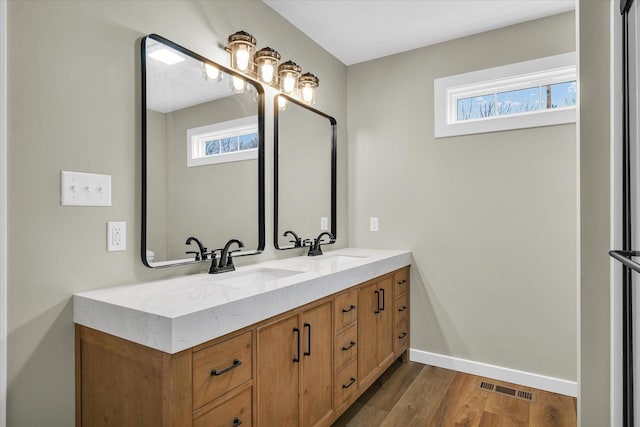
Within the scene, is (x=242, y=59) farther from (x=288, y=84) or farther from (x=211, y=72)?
(x=288, y=84)

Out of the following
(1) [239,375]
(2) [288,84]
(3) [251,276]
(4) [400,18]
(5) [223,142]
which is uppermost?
(4) [400,18]

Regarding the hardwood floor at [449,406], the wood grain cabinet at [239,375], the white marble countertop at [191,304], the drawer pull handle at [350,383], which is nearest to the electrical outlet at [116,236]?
the white marble countertop at [191,304]

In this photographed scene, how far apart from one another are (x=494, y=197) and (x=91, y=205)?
97.8 inches

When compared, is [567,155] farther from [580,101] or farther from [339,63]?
[339,63]

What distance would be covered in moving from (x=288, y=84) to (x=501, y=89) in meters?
1.57

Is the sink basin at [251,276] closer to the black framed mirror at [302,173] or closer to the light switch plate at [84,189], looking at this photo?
the black framed mirror at [302,173]

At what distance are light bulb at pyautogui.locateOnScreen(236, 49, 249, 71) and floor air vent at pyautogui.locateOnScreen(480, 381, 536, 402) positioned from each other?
259 cm

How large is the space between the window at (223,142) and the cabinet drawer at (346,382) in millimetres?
1367

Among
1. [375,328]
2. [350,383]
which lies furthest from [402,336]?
[350,383]

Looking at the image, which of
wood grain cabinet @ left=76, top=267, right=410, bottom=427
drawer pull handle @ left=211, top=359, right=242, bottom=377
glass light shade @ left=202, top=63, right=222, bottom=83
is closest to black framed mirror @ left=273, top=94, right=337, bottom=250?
glass light shade @ left=202, top=63, right=222, bottom=83

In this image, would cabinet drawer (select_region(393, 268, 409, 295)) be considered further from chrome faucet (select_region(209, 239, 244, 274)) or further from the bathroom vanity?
chrome faucet (select_region(209, 239, 244, 274))

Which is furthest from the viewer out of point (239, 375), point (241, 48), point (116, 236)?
point (241, 48)

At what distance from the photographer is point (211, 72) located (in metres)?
1.97

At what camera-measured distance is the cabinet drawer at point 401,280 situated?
2.70m
